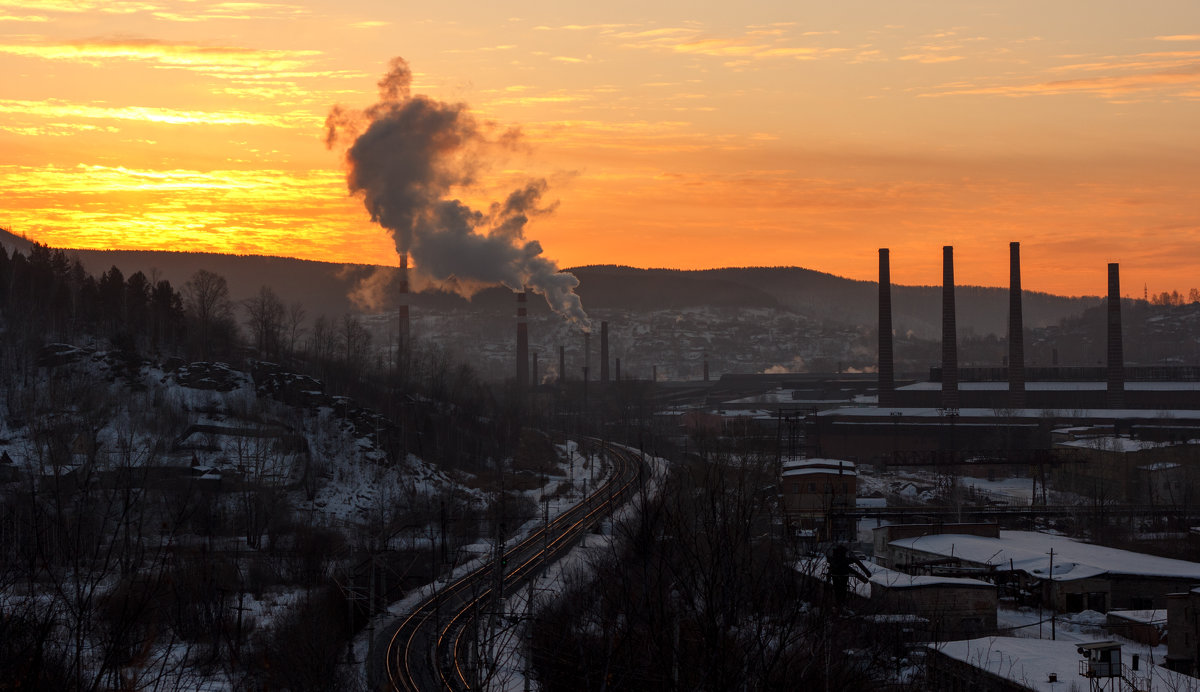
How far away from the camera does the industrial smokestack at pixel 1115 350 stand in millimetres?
64938

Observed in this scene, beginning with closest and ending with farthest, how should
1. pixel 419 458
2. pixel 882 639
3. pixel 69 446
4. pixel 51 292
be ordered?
pixel 882 639
pixel 69 446
pixel 419 458
pixel 51 292

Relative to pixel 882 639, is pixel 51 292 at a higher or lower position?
higher

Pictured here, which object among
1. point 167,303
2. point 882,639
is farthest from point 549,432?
point 882,639

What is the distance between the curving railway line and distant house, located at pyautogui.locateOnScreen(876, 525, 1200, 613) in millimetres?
9616

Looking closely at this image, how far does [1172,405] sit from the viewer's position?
6581 cm

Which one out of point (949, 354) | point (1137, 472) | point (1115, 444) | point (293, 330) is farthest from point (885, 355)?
point (293, 330)

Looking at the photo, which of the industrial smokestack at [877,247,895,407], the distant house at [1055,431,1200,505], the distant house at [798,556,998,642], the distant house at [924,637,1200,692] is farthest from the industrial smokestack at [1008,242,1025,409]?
the distant house at [924,637,1200,692]

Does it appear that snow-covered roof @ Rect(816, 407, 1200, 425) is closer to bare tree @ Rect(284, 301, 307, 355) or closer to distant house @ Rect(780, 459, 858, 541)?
distant house @ Rect(780, 459, 858, 541)

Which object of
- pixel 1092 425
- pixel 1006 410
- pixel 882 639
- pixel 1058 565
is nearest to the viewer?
pixel 882 639

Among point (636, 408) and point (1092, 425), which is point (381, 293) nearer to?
point (636, 408)

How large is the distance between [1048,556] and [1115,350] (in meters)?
36.9

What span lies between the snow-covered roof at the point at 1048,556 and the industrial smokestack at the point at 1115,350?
1233 inches

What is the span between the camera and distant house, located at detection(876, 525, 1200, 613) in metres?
29.5

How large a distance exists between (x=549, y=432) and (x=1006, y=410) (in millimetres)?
25889
